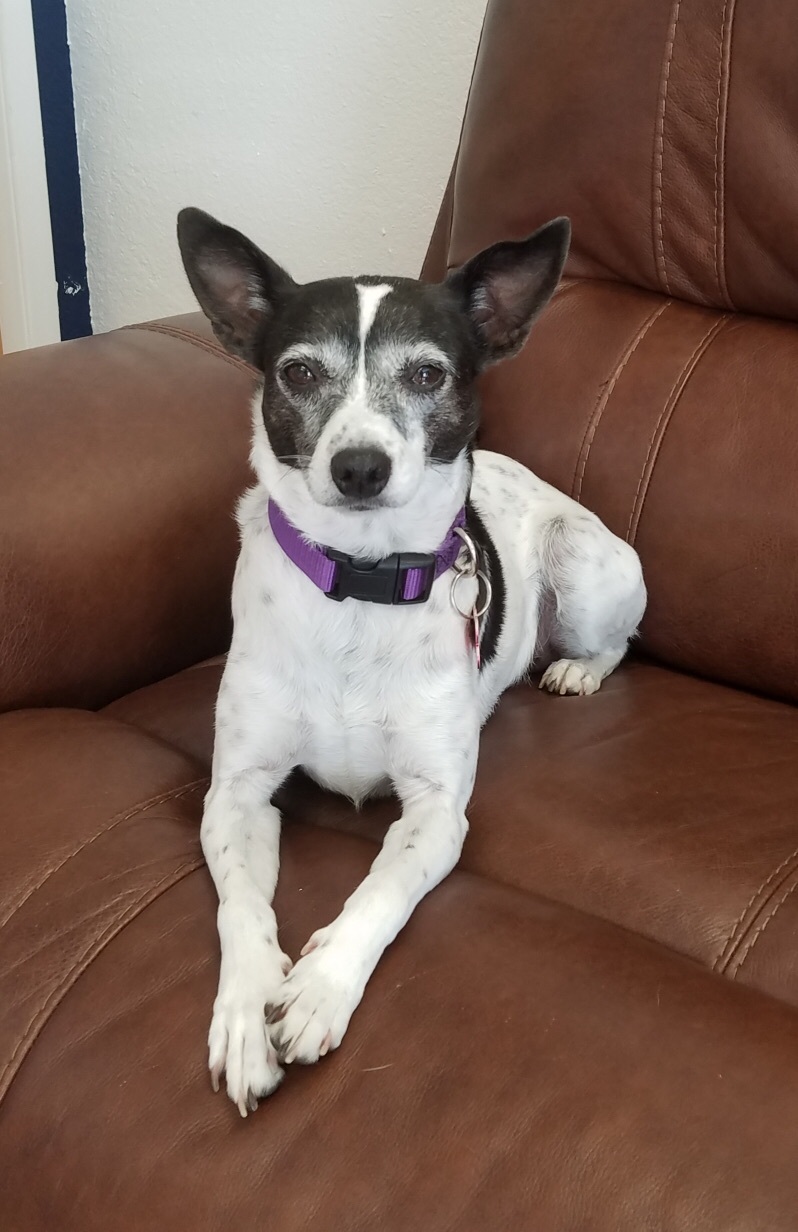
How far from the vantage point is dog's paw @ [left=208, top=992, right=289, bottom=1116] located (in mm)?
1034

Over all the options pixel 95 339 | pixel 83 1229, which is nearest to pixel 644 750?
pixel 83 1229

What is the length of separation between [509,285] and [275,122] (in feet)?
5.19

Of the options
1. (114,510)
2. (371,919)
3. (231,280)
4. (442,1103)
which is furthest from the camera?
(114,510)

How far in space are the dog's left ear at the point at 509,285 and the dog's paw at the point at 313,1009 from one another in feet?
3.18

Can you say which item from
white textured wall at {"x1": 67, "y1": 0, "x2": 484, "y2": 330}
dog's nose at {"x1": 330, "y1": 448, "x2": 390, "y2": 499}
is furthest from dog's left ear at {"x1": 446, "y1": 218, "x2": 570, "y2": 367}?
white textured wall at {"x1": 67, "y1": 0, "x2": 484, "y2": 330}

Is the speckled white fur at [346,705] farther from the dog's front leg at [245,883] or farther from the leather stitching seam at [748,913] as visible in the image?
the leather stitching seam at [748,913]

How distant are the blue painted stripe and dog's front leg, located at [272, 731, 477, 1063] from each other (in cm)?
221

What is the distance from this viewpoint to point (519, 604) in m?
2.05

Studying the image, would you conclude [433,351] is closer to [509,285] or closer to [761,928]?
[509,285]

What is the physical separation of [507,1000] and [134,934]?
0.44 metres

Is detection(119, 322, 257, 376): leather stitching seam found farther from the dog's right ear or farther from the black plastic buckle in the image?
the black plastic buckle

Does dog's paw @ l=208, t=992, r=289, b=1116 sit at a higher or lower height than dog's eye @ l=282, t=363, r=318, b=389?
lower

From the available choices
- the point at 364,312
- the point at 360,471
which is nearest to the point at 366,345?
the point at 364,312

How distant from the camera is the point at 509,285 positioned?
62.5 inches
